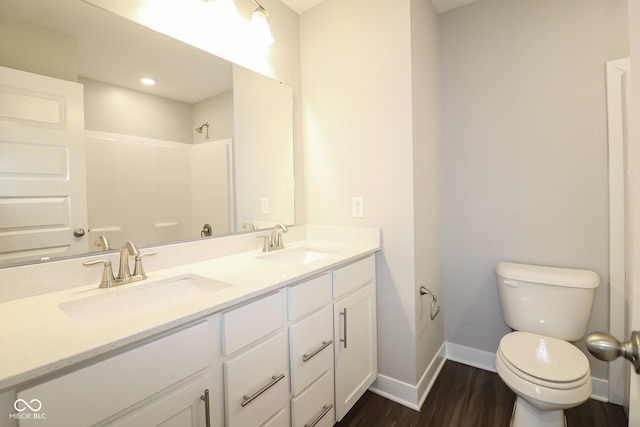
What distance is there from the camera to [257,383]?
3.25ft

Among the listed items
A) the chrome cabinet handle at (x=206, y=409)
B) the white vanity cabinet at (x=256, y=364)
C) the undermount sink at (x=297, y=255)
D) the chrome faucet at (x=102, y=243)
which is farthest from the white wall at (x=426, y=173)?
the chrome faucet at (x=102, y=243)

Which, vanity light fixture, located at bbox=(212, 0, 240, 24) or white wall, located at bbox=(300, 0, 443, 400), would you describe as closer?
vanity light fixture, located at bbox=(212, 0, 240, 24)

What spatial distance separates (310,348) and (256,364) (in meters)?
0.31

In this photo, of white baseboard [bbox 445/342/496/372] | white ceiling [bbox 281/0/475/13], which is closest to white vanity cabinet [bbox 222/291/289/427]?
white baseboard [bbox 445/342/496/372]

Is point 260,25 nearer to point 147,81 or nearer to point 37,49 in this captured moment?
point 147,81

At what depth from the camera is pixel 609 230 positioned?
1614mm

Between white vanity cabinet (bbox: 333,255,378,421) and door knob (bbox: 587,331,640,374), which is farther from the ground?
door knob (bbox: 587,331,640,374)

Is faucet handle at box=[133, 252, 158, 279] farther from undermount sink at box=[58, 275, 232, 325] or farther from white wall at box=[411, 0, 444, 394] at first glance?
white wall at box=[411, 0, 444, 394]

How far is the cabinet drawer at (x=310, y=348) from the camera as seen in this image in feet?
3.77

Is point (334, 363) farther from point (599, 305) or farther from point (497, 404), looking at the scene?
point (599, 305)

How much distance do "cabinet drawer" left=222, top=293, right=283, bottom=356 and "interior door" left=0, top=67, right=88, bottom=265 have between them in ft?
2.14

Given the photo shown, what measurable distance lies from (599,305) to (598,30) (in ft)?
5.03

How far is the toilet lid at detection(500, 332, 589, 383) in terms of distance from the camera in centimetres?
123

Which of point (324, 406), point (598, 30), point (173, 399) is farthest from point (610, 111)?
point (173, 399)
